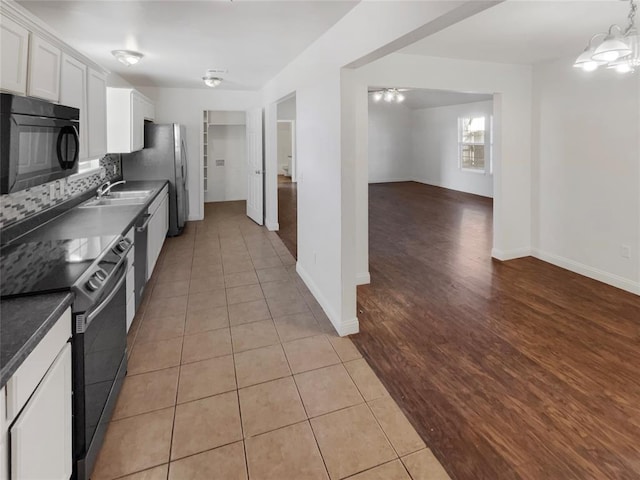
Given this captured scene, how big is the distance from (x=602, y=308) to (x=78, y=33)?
5177 millimetres

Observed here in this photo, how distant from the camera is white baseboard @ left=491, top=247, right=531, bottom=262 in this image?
467 cm

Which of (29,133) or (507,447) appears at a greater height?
(29,133)

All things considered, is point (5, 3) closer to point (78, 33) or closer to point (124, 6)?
point (124, 6)

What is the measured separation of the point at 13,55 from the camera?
1.74m

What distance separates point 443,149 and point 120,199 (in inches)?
383

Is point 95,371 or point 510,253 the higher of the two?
point 510,253

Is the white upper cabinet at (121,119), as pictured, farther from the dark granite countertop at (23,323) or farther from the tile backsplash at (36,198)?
the dark granite countertop at (23,323)

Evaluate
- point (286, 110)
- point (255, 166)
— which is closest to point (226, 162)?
point (255, 166)

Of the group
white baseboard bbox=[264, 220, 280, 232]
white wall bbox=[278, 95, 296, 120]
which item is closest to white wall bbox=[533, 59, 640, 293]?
white baseboard bbox=[264, 220, 280, 232]

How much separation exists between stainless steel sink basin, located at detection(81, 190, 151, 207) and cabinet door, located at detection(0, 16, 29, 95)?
1.73 metres

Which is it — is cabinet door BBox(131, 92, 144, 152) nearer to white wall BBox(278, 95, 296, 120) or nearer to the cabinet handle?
the cabinet handle

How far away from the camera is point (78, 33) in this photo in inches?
124

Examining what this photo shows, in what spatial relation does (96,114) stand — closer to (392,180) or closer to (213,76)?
(213,76)

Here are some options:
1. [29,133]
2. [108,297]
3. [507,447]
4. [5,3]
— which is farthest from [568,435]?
[5,3]
